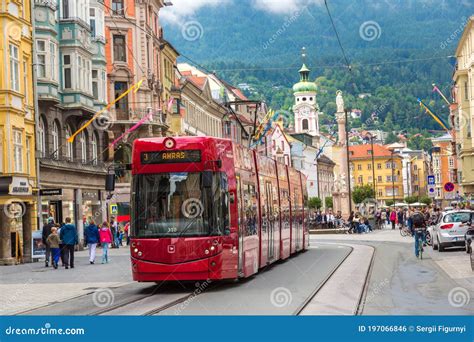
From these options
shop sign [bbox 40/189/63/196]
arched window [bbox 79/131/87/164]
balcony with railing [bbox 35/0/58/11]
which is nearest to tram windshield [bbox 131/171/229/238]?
shop sign [bbox 40/189/63/196]

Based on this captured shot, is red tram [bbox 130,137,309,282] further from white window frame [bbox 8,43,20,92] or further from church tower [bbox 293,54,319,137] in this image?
church tower [bbox 293,54,319,137]

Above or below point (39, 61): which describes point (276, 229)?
below

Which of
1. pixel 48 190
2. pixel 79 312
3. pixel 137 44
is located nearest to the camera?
pixel 79 312

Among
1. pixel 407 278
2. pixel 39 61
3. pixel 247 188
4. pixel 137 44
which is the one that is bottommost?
pixel 407 278

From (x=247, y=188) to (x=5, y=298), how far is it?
6094 millimetres

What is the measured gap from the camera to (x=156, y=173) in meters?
21.0

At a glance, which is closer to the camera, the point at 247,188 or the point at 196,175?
the point at 196,175

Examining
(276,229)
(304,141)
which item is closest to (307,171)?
(304,141)

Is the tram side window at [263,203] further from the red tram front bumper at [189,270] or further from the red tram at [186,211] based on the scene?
the red tram front bumper at [189,270]

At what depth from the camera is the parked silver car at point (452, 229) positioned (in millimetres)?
36219

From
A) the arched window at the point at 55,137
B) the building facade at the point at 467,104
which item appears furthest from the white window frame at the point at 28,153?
the building facade at the point at 467,104

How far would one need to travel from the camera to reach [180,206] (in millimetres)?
20672

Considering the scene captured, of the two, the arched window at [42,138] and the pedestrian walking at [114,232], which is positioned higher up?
the arched window at [42,138]
